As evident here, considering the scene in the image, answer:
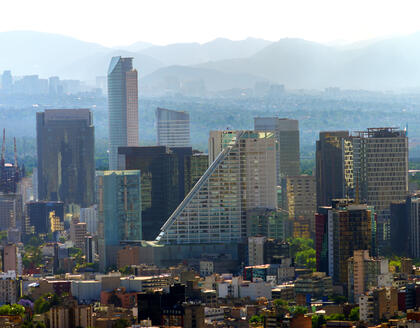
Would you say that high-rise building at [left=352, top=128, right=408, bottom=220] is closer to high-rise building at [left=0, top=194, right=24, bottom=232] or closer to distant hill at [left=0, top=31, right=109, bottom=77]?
high-rise building at [left=0, top=194, right=24, bottom=232]

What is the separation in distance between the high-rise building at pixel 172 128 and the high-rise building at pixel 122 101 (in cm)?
196

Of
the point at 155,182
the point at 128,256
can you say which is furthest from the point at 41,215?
the point at 128,256

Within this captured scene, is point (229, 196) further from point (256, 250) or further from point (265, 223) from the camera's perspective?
point (256, 250)

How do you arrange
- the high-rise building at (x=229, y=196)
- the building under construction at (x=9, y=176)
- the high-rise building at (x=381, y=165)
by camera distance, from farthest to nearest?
the building under construction at (x=9, y=176)
the high-rise building at (x=381, y=165)
the high-rise building at (x=229, y=196)

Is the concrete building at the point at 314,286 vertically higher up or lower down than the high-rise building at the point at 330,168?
lower down

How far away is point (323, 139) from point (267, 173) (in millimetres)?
12601

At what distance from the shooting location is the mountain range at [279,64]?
11150 centimetres

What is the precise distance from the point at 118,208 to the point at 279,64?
72168 millimetres

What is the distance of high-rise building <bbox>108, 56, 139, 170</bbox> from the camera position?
90113mm

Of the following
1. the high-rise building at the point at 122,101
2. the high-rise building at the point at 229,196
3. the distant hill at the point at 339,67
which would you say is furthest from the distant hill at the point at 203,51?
the high-rise building at the point at 229,196

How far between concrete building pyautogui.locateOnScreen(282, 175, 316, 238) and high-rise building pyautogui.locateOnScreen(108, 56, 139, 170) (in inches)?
1333

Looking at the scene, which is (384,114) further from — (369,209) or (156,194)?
(369,209)

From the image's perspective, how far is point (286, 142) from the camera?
2800 inches

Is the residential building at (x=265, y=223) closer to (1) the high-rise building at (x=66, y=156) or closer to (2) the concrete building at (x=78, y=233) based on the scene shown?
(2) the concrete building at (x=78, y=233)
